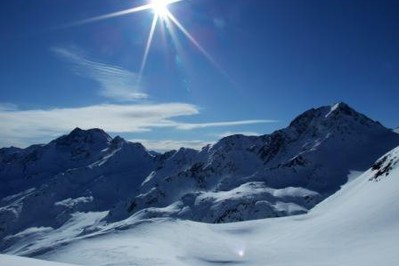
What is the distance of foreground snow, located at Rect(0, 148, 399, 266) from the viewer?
33522 millimetres

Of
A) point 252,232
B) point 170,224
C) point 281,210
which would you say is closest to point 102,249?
point 170,224

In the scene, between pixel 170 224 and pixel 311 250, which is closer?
pixel 311 250

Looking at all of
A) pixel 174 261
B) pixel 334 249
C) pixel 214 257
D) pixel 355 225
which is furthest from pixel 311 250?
pixel 174 261

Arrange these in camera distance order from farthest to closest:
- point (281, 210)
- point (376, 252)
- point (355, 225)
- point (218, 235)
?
point (281, 210) → point (218, 235) → point (355, 225) → point (376, 252)

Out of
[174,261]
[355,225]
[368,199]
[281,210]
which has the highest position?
[281,210]

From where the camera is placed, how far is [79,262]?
3834 centimetres

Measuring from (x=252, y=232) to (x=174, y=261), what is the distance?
75.8 ft

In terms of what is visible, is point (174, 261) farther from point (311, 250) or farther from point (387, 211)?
point (387, 211)

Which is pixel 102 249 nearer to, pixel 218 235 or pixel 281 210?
pixel 218 235

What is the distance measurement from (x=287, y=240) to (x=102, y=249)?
60.6 ft

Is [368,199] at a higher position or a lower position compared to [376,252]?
higher

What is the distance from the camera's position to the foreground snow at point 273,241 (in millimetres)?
33522

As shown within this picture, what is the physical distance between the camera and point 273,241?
48000mm

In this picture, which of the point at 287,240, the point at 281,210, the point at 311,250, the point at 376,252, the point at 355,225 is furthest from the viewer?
the point at 281,210
